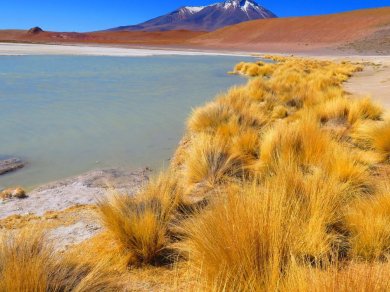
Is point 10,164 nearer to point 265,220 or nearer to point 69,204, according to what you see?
point 69,204

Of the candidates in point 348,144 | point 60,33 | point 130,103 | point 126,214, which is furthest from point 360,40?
point 60,33

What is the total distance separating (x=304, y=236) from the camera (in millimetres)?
2137

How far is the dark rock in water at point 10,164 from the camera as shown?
4895mm

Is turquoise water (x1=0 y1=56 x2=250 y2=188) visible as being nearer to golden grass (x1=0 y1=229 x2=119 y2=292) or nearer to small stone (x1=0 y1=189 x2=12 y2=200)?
small stone (x1=0 y1=189 x2=12 y2=200)

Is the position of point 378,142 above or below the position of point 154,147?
above

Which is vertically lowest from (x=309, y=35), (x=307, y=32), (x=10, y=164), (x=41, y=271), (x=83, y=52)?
(x=10, y=164)

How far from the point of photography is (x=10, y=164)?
5.04 meters

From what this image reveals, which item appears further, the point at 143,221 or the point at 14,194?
the point at 14,194

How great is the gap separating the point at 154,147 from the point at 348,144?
8.62ft

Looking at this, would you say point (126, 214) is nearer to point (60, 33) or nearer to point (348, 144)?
point (348, 144)

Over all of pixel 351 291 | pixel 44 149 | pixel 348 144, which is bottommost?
pixel 44 149

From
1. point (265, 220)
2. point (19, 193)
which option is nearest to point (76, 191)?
point (19, 193)

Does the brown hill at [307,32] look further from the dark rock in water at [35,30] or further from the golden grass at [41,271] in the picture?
the golden grass at [41,271]

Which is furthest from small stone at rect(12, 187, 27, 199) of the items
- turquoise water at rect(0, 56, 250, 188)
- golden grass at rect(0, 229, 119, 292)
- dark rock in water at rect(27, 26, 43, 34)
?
dark rock in water at rect(27, 26, 43, 34)
